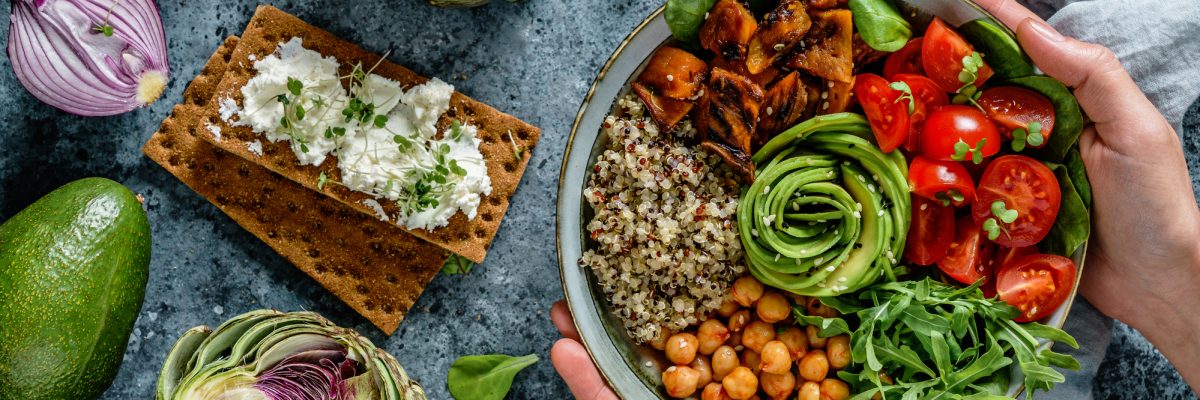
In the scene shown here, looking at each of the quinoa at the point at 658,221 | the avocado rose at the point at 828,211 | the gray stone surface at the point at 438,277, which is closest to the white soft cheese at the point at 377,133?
the gray stone surface at the point at 438,277

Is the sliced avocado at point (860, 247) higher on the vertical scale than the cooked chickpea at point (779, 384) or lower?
higher

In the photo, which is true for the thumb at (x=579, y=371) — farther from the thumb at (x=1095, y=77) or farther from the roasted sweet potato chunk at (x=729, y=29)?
the thumb at (x=1095, y=77)

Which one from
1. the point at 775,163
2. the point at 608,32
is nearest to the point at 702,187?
the point at 775,163

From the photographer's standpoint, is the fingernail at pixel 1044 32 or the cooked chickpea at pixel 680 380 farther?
the cooked chickpea at pixel 680 380

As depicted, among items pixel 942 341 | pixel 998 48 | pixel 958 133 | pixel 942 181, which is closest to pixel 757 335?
pixel 942 341

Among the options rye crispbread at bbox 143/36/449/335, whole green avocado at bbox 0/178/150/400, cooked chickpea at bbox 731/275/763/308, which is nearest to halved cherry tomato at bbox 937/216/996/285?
cooked chickpea at bbox 731/275/763/308

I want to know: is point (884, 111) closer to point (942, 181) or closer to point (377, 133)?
point (942, 181)

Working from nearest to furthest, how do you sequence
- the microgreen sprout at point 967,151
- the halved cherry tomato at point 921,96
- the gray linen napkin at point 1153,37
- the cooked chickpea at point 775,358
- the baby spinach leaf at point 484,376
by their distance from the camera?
the microgreen sprout at point 967,151, the halved cherry tomato at point 921,96, the cooked chickpea at point 775,358, the gray linen napkin at point 1153,37, the baby spinach leaf at point 484,376

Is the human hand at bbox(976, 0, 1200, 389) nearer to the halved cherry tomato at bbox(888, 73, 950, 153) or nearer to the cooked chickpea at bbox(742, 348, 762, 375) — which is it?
the halved cherry tomato at bbox(888, 73, 950, 153)
